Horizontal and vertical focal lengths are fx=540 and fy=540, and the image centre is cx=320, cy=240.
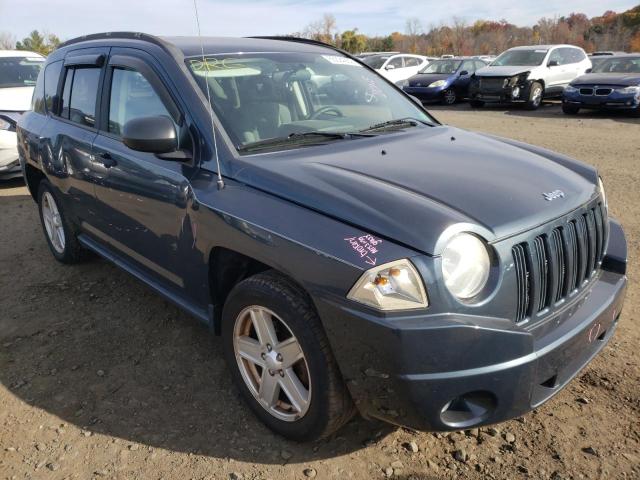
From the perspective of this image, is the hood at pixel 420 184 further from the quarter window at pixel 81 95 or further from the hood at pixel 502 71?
the hood at pixel 502 71

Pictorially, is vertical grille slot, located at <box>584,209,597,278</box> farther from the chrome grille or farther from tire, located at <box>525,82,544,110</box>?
tire, located at <box>525,82,544,110</box>

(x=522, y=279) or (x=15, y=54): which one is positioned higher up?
(x=15, y=54)

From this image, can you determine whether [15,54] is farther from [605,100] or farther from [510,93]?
[605,100]

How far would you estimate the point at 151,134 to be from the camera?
8.52ft

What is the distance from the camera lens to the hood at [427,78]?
17.7 metres

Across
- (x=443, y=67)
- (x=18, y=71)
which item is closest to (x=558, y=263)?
(x=18, y=71)

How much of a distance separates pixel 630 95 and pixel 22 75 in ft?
42.9

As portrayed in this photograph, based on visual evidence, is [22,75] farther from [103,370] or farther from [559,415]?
[559,415]

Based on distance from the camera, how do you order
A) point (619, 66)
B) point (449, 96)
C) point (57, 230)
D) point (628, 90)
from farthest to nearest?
point (449, 96) → point (619, 66) → point (628, 90) → point (57, 230)

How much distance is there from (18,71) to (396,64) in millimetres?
13212

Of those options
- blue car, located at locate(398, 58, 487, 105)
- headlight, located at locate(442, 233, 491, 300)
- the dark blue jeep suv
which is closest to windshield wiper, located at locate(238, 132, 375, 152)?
the dark blue jeep suv

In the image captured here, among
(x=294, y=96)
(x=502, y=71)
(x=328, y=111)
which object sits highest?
(x=294, y=96)

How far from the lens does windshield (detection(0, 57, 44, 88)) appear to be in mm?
8617

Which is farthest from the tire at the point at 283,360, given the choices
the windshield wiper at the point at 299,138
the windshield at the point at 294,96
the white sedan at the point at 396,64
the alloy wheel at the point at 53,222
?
the white sedan at the point at 396,64
